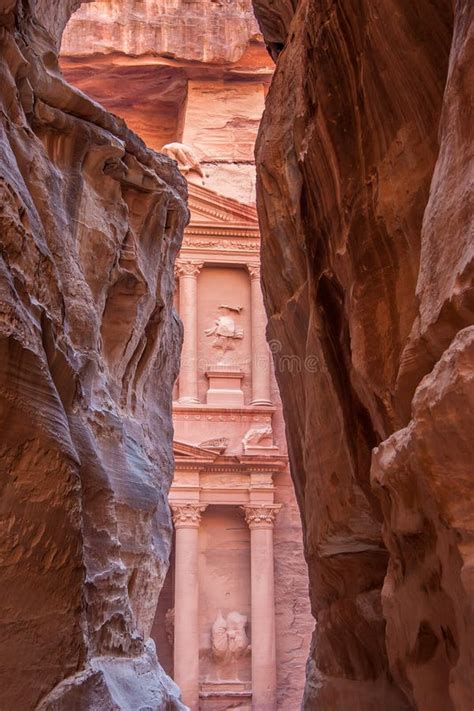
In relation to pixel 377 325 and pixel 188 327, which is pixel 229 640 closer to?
pixel 188 327

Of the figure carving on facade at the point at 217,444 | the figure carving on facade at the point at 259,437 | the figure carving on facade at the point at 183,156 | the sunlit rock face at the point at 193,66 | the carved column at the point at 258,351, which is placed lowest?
the figure carving on facade at the point at 217,444

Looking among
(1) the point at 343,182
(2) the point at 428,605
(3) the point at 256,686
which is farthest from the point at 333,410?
(3) the point at 256,686

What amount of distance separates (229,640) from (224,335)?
6.81m

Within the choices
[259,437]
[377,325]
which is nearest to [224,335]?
[259,437]

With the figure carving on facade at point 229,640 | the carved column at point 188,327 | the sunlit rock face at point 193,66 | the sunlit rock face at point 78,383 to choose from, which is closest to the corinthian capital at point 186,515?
the figure carving on facade at point 229,640

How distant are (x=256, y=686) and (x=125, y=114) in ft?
49.9

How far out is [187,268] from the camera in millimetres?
21203

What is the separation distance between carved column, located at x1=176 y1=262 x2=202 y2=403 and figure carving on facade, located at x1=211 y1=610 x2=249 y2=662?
490 cm

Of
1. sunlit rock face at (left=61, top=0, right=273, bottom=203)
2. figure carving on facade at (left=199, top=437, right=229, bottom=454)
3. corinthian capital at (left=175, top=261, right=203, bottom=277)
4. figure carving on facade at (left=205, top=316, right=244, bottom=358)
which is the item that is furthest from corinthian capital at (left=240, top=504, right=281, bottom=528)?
sunlit rock face at (left=61, top=0, right=273, bottom=203)

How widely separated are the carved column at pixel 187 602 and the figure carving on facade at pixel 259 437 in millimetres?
1760

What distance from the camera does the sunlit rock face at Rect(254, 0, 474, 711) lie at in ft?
12.4

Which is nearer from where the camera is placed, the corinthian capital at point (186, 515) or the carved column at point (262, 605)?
the carved column at point (262, 605)

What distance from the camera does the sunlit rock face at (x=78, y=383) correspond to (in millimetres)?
4750

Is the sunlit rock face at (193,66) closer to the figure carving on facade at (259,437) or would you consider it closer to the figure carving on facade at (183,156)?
the figure carving on facade at (183,156)
